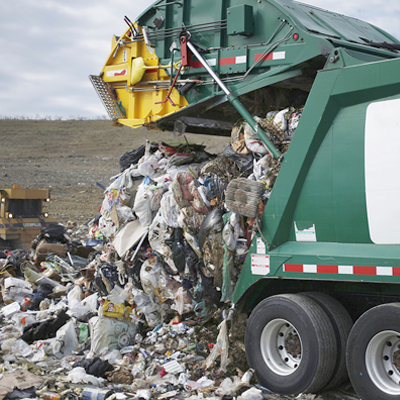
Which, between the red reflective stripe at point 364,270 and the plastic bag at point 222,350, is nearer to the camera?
the red reflective stripe at point 364,270

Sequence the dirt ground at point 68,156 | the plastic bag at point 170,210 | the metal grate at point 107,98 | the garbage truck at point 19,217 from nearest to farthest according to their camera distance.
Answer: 1. the plastic bag at point 170,210
2. the metal grate at point 107,98
3. the garbage truck at point 19,217
4. the dirt ground at point 68,156

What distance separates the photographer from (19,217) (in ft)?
34.9

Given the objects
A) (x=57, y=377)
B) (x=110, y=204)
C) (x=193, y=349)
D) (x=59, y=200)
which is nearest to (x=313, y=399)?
(x=193, y=349)

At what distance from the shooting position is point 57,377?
183 inches

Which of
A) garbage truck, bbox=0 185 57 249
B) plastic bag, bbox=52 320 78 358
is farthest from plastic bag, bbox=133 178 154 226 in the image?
garbage truck, bbox=0 185 57 249

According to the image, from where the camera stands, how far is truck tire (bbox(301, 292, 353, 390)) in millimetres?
3920

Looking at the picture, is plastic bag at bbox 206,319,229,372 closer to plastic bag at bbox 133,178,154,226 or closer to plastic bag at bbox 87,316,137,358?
plastic bag at bbox 87,316,137,358

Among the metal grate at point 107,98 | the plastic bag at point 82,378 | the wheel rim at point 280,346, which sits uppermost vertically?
the metal grate at point 107,98

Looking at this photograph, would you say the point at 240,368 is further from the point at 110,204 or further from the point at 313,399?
the point at 110,204

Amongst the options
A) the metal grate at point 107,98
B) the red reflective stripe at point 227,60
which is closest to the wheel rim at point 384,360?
the red reflective stripe at point 227,60

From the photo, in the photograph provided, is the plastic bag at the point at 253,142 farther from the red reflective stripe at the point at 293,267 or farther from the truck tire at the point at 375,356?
the truck tire at the point at 375,356

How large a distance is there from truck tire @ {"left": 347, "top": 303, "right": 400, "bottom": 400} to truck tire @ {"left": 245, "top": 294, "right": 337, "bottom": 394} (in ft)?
0.77

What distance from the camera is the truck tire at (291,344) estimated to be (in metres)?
3.84

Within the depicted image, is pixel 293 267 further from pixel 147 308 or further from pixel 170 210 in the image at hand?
pixel 147 308
